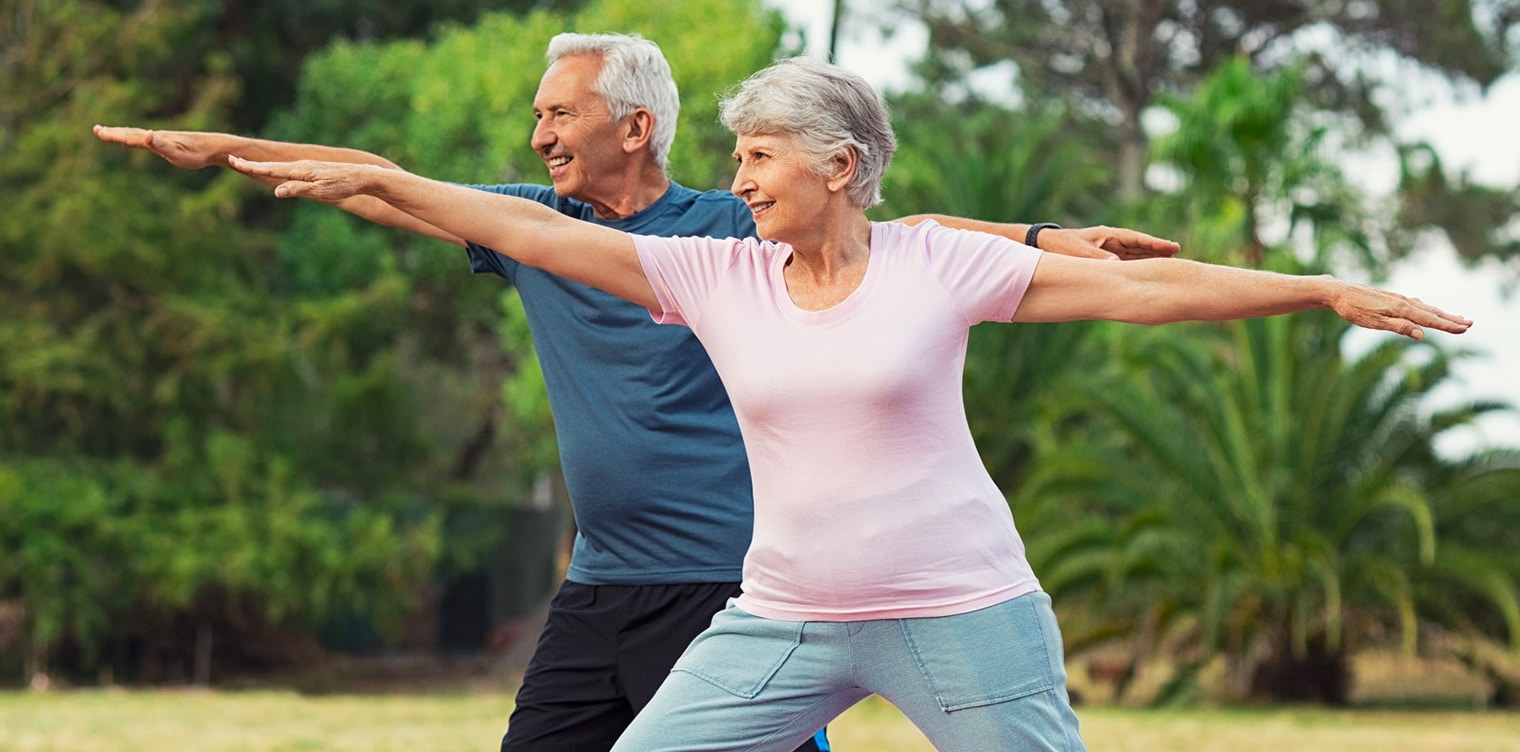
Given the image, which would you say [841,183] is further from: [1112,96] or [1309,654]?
[1112,96]

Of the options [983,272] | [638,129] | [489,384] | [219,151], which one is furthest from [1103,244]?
[489,384]

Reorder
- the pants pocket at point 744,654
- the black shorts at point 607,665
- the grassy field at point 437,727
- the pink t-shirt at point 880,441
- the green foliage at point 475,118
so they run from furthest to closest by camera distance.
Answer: the green foliage at point 475,118 < the grassy field at point 437,727 < the black shorts at point 607,665 < the pants pocket at point 744,654 < the pink t-shirt at point 880,441

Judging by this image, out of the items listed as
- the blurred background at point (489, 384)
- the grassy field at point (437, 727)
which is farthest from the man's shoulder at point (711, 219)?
the blurred background at point (489, 384)

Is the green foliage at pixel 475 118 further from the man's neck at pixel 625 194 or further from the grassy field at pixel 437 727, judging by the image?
the man's neck at pixel 625 194

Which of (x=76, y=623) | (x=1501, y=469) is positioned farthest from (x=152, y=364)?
(x=1501, y=469)

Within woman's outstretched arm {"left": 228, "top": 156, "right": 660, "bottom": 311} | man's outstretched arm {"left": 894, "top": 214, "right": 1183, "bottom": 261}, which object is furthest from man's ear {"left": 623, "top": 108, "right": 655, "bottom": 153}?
woman's outstretched arm {"left": 228, "top": 156, "right": 660, "bottom": 311}

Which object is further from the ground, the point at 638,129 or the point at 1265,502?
the point at 638,129

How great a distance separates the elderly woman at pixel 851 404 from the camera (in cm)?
327

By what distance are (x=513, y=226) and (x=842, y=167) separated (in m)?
0.61

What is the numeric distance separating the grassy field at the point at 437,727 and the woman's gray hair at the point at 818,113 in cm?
805

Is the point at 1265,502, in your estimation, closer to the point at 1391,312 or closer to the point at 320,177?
the point at 1391,312

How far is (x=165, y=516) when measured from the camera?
2148 centimetres

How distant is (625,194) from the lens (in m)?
4.53

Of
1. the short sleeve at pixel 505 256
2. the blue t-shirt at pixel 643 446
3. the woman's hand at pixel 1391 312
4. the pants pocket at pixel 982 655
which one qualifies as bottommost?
the pants pocket at pixel 982 655
